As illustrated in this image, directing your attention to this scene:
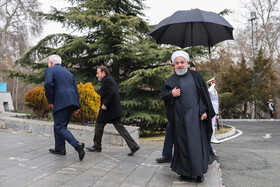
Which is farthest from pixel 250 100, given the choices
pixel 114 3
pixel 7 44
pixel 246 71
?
pixel 7 44

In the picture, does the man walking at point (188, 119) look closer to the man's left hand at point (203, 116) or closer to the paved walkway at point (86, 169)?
the man's left hand at point (203, 116)

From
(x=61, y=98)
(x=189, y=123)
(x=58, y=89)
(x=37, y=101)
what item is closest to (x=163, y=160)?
(x=189, y=123)

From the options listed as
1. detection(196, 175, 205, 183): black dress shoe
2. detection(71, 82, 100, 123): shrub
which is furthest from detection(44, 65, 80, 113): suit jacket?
detection(71, 82, 100, 123): shrub

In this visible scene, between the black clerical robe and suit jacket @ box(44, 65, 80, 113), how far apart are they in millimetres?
1798

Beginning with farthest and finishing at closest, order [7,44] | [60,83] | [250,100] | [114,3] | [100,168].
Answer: [7,44]
[250,100]
[114,3]
[60,83]
[100,168]

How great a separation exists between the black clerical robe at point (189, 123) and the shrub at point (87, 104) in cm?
423

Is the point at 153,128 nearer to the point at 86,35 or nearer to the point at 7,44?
the point at 86,35

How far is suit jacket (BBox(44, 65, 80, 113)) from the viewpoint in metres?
4.59

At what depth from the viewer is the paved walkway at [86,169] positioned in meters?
3.60

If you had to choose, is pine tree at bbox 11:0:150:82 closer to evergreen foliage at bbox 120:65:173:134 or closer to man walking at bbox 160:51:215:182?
evergreen foliage at bbox 120:65:173:134

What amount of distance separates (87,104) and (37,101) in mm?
1993

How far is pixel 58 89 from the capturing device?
467 centimetres

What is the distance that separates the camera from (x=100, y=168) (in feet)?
14.1

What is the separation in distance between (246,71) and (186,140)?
63.0ft
